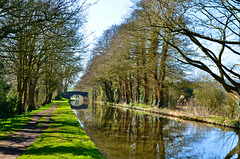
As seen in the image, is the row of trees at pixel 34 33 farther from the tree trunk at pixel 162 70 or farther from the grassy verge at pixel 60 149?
the tree trunk at pixel 162 70

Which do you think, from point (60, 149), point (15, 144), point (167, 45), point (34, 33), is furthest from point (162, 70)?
point (15, 144)

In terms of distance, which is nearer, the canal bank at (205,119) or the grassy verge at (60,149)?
the grassy verge at (60,149)

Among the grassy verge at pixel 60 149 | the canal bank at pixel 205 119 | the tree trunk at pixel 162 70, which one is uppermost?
the tree trunk at pixel 162 70

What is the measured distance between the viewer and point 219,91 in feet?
56.1

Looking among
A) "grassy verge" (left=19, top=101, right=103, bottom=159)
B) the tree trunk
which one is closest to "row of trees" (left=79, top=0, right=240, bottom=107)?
the tree trunk

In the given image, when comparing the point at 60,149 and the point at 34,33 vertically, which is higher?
the point at 34,33

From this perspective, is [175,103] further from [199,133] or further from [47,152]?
[47,152]

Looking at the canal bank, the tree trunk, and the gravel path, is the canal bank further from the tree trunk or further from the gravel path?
the gravel path

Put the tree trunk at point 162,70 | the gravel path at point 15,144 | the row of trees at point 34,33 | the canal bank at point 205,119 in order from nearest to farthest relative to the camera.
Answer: the gravel path at point 15,144 → the row of trees at point 34,33 → the canal bank at point 205,119 → the tree trunk at point 162,70

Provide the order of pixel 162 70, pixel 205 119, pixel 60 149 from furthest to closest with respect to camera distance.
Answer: pixel 162 70, pixel 205 119, pixel 60 149

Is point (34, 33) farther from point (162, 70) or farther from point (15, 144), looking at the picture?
point (162, 70)

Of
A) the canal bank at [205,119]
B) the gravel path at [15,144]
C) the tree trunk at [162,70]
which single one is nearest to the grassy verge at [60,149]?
the gravel path at [15,144]

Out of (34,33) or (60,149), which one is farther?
(34,33)

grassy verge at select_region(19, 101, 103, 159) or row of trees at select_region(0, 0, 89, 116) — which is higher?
row of trees at select_region(0, 0, 89, 116)
